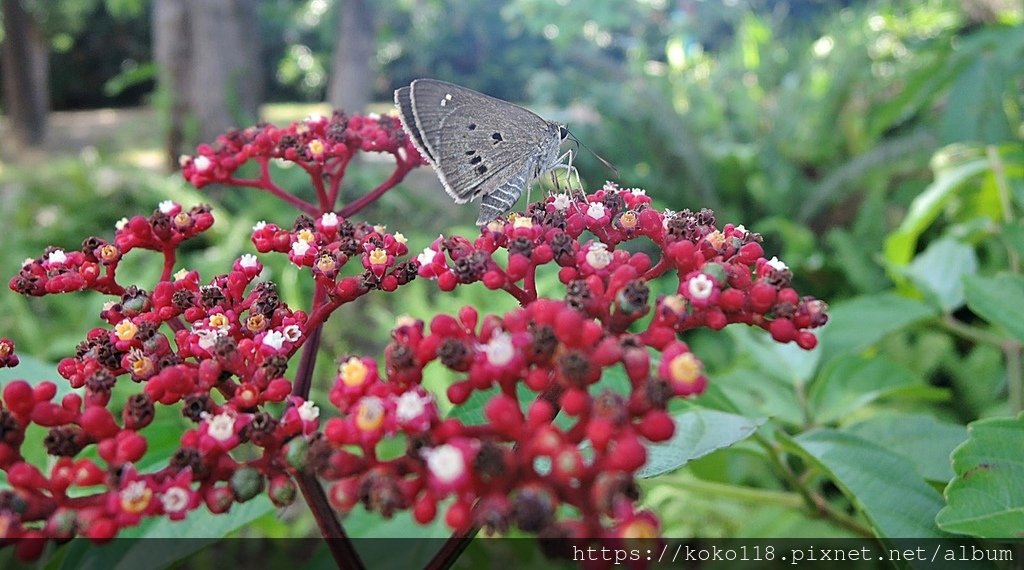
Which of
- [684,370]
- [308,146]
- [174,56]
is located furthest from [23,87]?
[684,370]

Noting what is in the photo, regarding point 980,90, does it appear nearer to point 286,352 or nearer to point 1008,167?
point 1008,167

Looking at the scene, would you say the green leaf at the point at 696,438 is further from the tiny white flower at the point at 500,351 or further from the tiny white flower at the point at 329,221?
the tiny white flower at the point at 329,221

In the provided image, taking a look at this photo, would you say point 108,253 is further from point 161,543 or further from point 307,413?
point 307,413

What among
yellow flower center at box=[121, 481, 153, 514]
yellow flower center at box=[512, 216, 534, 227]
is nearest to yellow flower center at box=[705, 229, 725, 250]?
yellow flower center at box=[512, 216, 534, 227]

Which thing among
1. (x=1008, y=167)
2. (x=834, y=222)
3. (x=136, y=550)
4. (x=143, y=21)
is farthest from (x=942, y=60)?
(x=143, y=21)

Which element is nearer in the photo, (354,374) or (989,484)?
(354,374)
